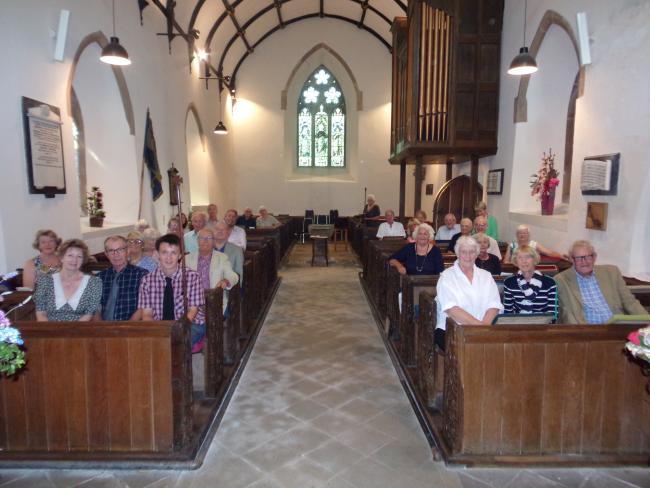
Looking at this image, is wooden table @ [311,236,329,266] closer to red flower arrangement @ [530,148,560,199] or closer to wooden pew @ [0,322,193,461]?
red flower arrangement @ [530,148,560,199]

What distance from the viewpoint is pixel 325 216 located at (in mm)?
15055

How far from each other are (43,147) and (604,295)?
5025 mm

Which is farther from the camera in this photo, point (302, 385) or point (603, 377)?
point (302, 385)

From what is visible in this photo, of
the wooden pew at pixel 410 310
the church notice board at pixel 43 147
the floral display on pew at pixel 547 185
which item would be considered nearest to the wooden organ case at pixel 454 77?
the floral display on pew at pixel 547 185

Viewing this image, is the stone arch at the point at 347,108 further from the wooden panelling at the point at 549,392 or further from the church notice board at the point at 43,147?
the wooden panelling at the point at 549,392

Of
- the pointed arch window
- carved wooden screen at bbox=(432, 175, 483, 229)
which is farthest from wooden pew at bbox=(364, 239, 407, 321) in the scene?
the pointed arch window

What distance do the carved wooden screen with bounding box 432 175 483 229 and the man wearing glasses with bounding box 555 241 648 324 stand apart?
5414 mm

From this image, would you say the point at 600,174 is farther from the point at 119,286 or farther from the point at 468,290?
the point at 119,286

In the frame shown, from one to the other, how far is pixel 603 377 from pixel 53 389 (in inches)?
117

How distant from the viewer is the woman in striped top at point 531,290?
3174 millimetres

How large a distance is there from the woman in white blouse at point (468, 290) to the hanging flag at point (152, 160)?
5.85 m

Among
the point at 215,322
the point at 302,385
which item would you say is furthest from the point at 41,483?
the point at 302,385

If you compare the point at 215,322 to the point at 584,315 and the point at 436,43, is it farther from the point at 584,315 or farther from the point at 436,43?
the point at 436,43

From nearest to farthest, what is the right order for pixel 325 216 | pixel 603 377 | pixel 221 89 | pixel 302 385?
pixel 603 377 → pixel 302 385 → pixel 221 89 → pixel 325 216
